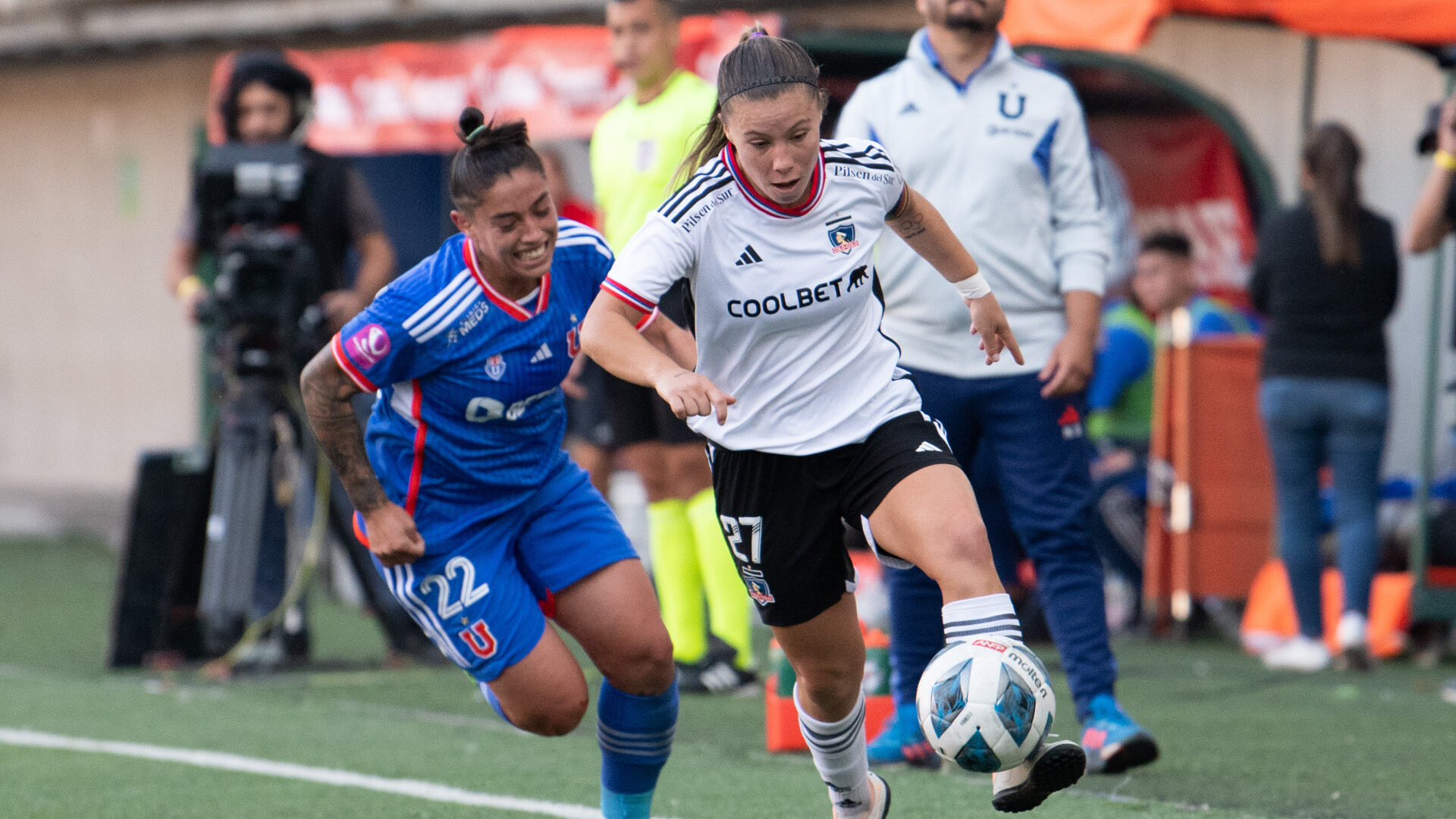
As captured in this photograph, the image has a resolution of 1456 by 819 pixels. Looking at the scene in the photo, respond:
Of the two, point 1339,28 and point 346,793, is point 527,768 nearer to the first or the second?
point 346,793

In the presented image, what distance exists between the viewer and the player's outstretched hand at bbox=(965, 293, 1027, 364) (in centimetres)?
455

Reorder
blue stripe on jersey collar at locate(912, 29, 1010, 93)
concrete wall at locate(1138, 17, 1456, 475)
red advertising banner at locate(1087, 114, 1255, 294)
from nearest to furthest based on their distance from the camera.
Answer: blue stripe on jersey collar at locate(912, 29, 1010, 93), concrete wall at locate(1138, 17, 1456, 475), red advertising banner at locate(1087, 114, 1255, 294)

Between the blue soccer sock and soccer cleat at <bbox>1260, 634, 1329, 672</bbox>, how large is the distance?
4.26 meters

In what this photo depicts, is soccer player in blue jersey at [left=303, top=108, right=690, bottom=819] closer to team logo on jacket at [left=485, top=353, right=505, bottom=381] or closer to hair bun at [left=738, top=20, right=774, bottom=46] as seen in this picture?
team logo on jacket at [left=485, top=353, right=505, bottom=381]

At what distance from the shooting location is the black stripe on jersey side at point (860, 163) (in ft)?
14.2

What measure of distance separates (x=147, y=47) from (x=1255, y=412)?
10358 mm

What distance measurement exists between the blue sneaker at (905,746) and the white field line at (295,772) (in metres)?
0.97

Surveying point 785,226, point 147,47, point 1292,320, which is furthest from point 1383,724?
point 147,47

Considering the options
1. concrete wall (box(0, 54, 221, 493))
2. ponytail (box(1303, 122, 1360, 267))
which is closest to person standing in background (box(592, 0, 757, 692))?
ponytail (box(1303, 122, 1360, 267))

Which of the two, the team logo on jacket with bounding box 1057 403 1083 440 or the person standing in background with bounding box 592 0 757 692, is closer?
the team logo on jacket with bounding box 1057 403 1083 440

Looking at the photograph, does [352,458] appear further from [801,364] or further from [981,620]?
[981,620]

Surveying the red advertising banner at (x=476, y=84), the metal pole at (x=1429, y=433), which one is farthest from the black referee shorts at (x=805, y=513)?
the red advertising banner at (x=476, y=84)

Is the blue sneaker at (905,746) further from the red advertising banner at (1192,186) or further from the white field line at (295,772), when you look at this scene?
the red advertising banner at (1192,186)

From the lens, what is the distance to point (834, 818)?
450 cm
